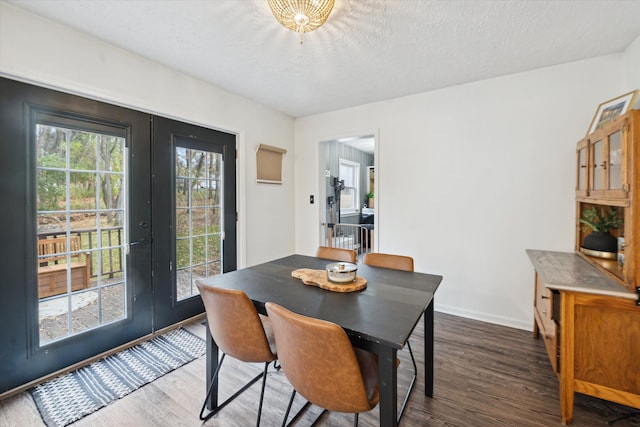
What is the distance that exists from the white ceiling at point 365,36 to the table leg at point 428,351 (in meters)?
1.95

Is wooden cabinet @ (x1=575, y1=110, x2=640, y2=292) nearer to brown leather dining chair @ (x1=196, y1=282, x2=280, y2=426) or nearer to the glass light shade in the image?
the glass light shade

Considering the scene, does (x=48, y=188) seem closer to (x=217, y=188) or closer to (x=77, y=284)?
(x=77, y=284)

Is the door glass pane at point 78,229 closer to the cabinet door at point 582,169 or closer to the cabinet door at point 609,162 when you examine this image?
the cabinet door at point 609,162

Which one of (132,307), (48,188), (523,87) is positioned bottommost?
(132,307)

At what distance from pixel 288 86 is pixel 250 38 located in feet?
3.10

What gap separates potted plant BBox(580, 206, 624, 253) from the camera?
1.96 meters

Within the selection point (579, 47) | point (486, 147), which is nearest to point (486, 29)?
point (579, 47)

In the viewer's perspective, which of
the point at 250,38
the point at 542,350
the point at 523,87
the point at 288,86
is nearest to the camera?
the point at 250,38

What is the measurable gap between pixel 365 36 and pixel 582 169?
6.73 feet

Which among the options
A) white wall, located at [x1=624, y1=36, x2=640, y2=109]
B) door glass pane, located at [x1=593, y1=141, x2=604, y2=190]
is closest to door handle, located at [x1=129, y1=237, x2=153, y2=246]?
door glass pane, located at [x1=593, y1=141, x2=604, y2=190]

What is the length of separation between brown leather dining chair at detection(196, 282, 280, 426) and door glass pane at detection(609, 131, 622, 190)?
2.13 m

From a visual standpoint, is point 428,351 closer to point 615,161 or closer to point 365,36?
point 615,161

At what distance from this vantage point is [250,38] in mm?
2117

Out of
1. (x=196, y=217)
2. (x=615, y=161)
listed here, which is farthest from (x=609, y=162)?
(x=196, y=217)
